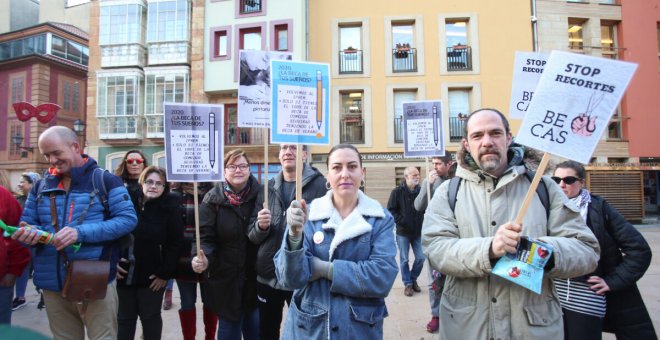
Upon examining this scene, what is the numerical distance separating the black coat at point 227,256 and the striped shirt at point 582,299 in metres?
2.58

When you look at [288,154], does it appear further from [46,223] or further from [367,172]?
[367,172]

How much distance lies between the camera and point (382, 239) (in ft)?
7.30

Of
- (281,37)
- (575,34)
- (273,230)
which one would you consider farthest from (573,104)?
(575,34)

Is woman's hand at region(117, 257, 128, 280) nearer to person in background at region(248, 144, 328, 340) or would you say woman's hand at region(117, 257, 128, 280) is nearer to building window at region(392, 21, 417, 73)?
person in background at region(248, 144, 328, 340)

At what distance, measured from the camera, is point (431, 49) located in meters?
17.2

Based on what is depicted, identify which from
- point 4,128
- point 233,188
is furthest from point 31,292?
point 4,128

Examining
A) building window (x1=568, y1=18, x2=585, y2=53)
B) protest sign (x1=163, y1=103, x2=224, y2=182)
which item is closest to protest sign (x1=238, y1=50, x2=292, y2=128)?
protest sign (x1=163, y1=103, x2=224, y2=182)

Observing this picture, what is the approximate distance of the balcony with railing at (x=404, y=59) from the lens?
685 inches

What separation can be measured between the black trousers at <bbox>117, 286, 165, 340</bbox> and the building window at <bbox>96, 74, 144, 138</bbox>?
1738cm

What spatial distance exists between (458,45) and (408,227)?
13869 millimetres

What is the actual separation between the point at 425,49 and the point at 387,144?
485 cm

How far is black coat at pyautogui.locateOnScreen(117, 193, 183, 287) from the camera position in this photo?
3404 mm

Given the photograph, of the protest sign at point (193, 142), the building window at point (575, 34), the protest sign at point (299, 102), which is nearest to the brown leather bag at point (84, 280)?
the protest sign at point (193, 142)

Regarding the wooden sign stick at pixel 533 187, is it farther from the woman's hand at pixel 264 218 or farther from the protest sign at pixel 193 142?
the protest sign at pixel 193 142
